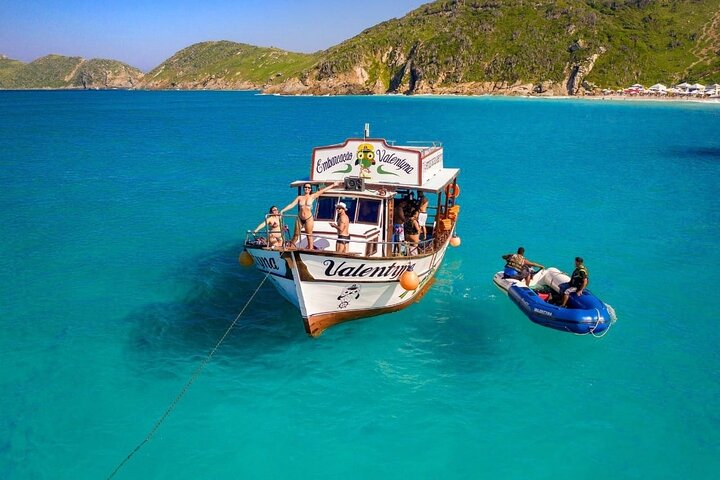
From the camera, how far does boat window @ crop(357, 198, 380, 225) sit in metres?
16.5

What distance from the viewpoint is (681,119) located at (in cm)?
9812

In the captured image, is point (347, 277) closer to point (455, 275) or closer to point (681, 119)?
point (455, 275)

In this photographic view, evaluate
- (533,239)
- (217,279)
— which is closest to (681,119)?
(533,239)

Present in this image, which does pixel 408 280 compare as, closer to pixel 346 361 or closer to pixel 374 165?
pixel 346 361

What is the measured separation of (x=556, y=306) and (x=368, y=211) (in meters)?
7.01

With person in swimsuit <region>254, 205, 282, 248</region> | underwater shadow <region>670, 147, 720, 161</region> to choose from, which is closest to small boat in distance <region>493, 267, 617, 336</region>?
person in swimsuit <region>254, 205, 282, 248</region>

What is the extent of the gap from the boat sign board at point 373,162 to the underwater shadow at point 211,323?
17.9 ft

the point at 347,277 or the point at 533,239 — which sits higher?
the point at 347,277

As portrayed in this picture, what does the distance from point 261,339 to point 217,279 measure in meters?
5.73

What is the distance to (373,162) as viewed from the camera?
58.2 feet

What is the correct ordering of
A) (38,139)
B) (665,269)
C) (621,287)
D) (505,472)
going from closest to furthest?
1. (505,472)
2. (621,287)
3. (665,269)
4. (38,139)

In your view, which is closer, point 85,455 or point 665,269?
point 85,455

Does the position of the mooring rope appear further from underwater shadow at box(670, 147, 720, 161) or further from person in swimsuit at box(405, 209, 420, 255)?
underwater shadow at box(670, 147, 720, 161)

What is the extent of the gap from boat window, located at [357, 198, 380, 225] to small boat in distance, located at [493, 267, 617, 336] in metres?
5.98
